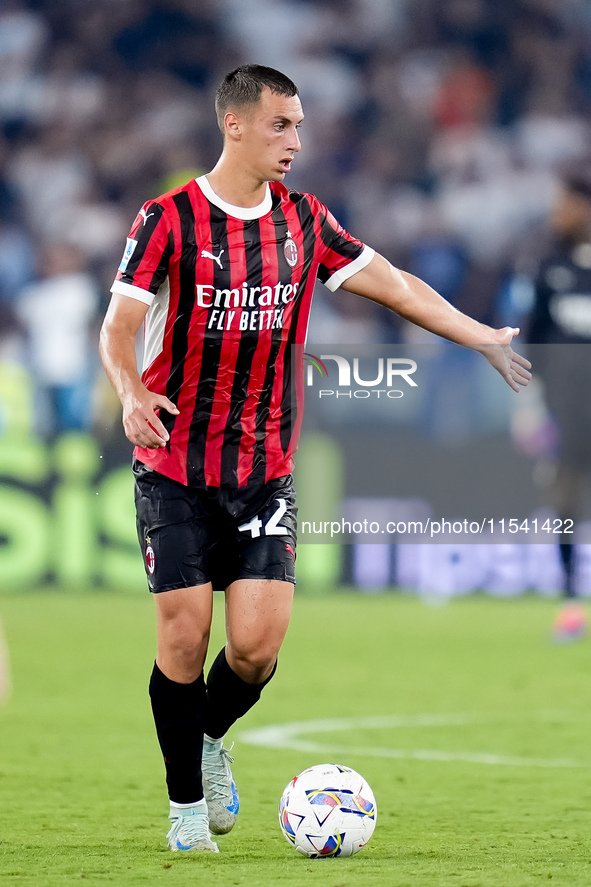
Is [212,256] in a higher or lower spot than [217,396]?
higher

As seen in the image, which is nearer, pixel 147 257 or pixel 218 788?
pixel 147 257

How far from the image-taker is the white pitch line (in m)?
5.06

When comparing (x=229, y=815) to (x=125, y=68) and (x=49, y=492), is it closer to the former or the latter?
(x=49, y=492)

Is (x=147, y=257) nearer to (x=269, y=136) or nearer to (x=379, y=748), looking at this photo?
(x=269, y=136)

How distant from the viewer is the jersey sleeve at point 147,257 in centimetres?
346

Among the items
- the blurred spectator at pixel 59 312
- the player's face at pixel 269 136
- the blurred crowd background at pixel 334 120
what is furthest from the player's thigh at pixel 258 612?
the blurred crowd background at pixel 334 120

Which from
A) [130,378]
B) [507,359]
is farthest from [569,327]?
[130,378]

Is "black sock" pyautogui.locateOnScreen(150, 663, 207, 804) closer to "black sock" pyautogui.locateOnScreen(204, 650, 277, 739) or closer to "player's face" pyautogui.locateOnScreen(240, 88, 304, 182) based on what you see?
"black sock" pyautogui.locateOnScreen(204, 650, 277, 739)

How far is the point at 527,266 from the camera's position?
12336 millimetres

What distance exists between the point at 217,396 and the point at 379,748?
7.10 feet

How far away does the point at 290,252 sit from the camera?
369 cm

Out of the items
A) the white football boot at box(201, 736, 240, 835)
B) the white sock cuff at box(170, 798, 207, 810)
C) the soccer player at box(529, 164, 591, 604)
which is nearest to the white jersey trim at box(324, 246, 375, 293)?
the white football boot at box(201, 736, 240, 835)

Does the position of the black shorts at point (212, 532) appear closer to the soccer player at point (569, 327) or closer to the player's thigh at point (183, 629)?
the player's thigh at point (183, 629)

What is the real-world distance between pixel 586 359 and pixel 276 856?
5.31 m
